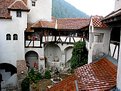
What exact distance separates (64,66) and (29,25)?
768cm

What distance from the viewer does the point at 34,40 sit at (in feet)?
102

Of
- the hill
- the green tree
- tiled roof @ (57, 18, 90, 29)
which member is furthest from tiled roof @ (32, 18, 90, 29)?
the hill

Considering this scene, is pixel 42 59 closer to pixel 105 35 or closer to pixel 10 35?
pixel 10 35

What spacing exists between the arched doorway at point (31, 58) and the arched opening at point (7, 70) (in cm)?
254

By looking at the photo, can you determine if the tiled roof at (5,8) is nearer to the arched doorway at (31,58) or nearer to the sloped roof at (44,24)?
the sloped roof at (44,24)

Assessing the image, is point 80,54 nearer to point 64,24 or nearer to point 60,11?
point 64,24

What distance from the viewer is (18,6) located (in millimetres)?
29250

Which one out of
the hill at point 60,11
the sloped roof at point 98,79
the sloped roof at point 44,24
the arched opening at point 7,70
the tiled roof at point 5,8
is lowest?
the arched opening at point 7,70

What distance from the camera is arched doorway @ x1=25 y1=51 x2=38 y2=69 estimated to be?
32.7 metres

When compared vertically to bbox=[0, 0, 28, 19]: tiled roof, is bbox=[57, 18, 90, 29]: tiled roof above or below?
below

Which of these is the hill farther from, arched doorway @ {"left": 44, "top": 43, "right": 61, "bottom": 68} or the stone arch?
the stone arch

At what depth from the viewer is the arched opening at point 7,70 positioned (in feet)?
101

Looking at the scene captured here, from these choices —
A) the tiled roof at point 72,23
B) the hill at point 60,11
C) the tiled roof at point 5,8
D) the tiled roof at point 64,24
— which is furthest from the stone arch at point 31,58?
the hill at point 60,11

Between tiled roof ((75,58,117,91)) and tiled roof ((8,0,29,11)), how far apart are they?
2076cm
